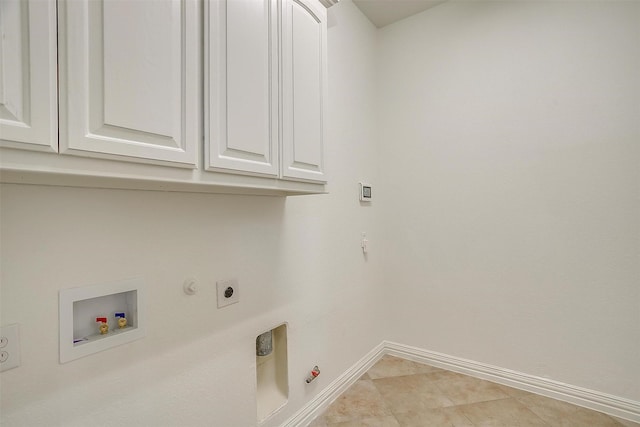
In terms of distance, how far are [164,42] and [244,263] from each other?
91cm

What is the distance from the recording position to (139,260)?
104cm

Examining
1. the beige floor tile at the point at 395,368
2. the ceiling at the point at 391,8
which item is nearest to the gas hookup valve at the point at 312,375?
the beige floor tile at the point at 395,368

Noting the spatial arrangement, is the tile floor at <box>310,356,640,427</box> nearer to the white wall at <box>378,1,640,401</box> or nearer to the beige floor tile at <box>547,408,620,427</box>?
the beige floor tile at <box>547,408,620,427</box>

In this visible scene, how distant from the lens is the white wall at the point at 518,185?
176cm

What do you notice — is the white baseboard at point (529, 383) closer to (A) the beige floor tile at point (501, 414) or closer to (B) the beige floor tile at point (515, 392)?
(B) the beige floor tile at point (515, 392)

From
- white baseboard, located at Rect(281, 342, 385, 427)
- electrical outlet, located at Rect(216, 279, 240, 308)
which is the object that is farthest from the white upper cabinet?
white baseboard, located at Rect(281, 342, 385, 427)

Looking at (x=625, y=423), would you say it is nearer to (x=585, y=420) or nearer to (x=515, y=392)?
(x=585, y=420)

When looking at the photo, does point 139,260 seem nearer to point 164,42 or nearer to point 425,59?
point 164,42

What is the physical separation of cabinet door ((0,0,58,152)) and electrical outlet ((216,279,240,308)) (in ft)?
2.63

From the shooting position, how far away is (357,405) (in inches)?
73.6

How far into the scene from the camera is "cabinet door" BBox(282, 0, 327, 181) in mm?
1216

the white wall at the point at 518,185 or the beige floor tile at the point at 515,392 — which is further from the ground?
the white wall at the point at 518,185

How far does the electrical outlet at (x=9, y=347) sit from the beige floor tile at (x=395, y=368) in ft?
6.53

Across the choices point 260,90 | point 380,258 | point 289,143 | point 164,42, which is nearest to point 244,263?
point 289,143
